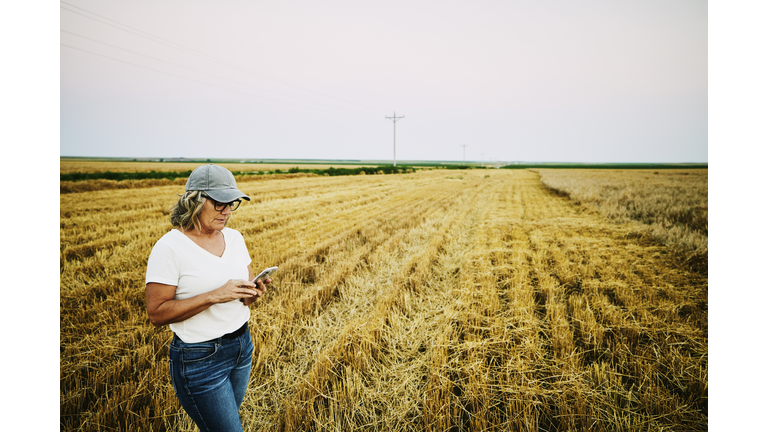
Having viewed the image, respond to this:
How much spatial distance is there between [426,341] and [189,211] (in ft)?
9.86

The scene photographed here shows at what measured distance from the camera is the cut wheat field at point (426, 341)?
2.83 meters

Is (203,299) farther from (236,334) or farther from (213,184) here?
(213,184)

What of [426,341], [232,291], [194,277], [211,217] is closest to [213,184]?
[211,217]

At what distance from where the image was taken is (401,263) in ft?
22.4

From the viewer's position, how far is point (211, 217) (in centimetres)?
205

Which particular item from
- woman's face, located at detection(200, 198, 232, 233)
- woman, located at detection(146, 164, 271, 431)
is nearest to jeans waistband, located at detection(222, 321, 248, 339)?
woman, located at detection(146, 164, 271, 431)

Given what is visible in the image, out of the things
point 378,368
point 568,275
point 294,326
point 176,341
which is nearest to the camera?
point 176,341

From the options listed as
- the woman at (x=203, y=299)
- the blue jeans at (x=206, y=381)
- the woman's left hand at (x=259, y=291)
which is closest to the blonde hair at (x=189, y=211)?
the woman at (x=203, y=299)

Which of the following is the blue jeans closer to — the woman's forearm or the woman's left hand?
the woman's forearm

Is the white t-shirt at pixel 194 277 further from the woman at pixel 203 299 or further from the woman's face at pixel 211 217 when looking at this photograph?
the woman's face at pixel 211 217

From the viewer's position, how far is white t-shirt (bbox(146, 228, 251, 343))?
5.86 feet

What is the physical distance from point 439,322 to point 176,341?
3.19 m
